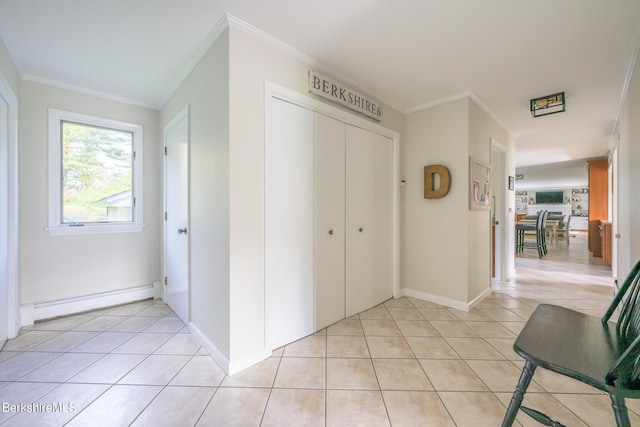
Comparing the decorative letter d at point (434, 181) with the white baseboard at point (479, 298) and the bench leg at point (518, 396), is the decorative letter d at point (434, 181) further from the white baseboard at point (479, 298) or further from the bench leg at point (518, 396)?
the bench leg at point (518, 396)

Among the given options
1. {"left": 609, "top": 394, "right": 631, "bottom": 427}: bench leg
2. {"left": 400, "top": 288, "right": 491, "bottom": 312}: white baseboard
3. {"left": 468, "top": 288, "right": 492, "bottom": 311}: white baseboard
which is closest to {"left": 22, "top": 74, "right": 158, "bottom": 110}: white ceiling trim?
{"left": 400, "top": 288, "right": 491, "bottom": 312}: white baseboard

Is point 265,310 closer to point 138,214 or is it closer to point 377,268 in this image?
point 377,268

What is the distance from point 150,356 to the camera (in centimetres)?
190

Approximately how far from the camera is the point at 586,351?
1.02 metres

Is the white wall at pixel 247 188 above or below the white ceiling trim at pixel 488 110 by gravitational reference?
below

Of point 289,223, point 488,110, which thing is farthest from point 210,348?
point 488,110

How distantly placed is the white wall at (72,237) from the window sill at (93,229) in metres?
0.04

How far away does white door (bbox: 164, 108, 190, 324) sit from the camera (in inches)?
92.4

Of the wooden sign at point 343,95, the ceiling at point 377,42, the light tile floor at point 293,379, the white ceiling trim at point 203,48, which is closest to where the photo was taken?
the light tile floor at point 293,379

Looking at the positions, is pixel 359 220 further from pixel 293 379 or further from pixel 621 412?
pixel 621 412

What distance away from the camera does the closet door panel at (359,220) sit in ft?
8.35

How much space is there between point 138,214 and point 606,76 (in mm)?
5163

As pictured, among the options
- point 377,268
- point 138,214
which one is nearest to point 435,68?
point 377,268

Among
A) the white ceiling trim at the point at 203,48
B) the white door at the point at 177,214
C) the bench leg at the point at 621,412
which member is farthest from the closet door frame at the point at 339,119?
the bench leg at the point at 621,412
